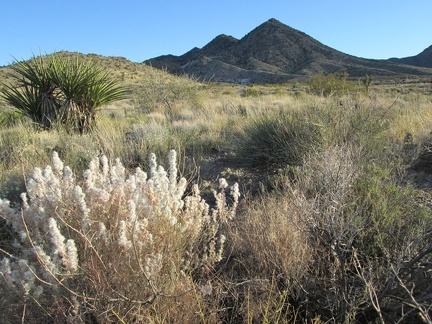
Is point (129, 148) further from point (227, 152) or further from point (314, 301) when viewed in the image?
point (314, 301)

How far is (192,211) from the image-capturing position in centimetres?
309

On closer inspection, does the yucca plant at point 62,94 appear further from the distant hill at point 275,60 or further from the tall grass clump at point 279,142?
the distant hill at point 275,60

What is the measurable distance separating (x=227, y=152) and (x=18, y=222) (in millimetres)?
5451

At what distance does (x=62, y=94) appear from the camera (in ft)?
29.7

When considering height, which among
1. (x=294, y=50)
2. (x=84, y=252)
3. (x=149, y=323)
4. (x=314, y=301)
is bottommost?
(x=314, y=301)

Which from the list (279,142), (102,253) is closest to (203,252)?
(102,253)

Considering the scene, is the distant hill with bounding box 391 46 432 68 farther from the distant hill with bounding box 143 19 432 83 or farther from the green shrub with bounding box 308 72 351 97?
the green shrub with bounding box 308 72 351 97

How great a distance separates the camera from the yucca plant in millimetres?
8789

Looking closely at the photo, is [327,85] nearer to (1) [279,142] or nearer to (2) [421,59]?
(1) [279,142]

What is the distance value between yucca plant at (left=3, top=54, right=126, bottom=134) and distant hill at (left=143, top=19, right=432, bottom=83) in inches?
2638

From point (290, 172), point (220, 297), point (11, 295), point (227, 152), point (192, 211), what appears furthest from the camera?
point (227, 152)

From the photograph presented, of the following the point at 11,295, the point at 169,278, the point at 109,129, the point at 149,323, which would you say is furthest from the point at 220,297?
the point at 109,129

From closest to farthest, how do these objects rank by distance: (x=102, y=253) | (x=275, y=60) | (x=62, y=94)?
(x=102, y=253), (x=62, y=94), (x=275, y=60)

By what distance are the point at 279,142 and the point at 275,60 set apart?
92743 millimetres
